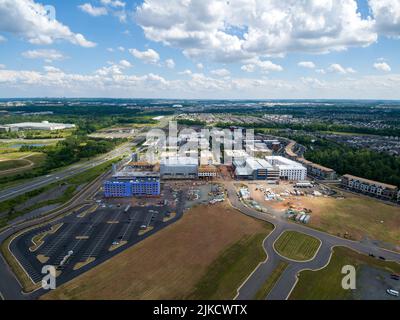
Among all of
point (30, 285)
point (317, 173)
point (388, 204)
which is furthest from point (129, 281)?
point (317, 173)

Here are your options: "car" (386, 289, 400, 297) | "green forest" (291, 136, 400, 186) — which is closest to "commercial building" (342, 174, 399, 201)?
"green forest" (291, 136, 400, 186)

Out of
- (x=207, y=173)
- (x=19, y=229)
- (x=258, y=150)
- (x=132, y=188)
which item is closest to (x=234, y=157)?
(x=258, y=150)

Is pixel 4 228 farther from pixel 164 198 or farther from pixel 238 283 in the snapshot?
pixel 238 283

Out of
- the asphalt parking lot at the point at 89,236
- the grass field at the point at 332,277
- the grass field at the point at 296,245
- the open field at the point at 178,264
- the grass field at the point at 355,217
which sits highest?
the asphalt parking lot at the point at 89,236

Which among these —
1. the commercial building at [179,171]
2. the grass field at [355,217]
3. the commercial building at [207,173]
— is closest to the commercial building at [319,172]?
the grass field at [355,217]

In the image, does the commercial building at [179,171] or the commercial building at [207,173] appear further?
the commercial building at [179,171]

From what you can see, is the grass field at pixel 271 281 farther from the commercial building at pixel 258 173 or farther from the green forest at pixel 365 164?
the green forest at pixel 365 164

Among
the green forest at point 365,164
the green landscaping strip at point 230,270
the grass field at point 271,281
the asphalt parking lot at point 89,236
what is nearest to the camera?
the grass field at point 271,281

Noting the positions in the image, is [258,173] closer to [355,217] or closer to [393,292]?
[355,217]
